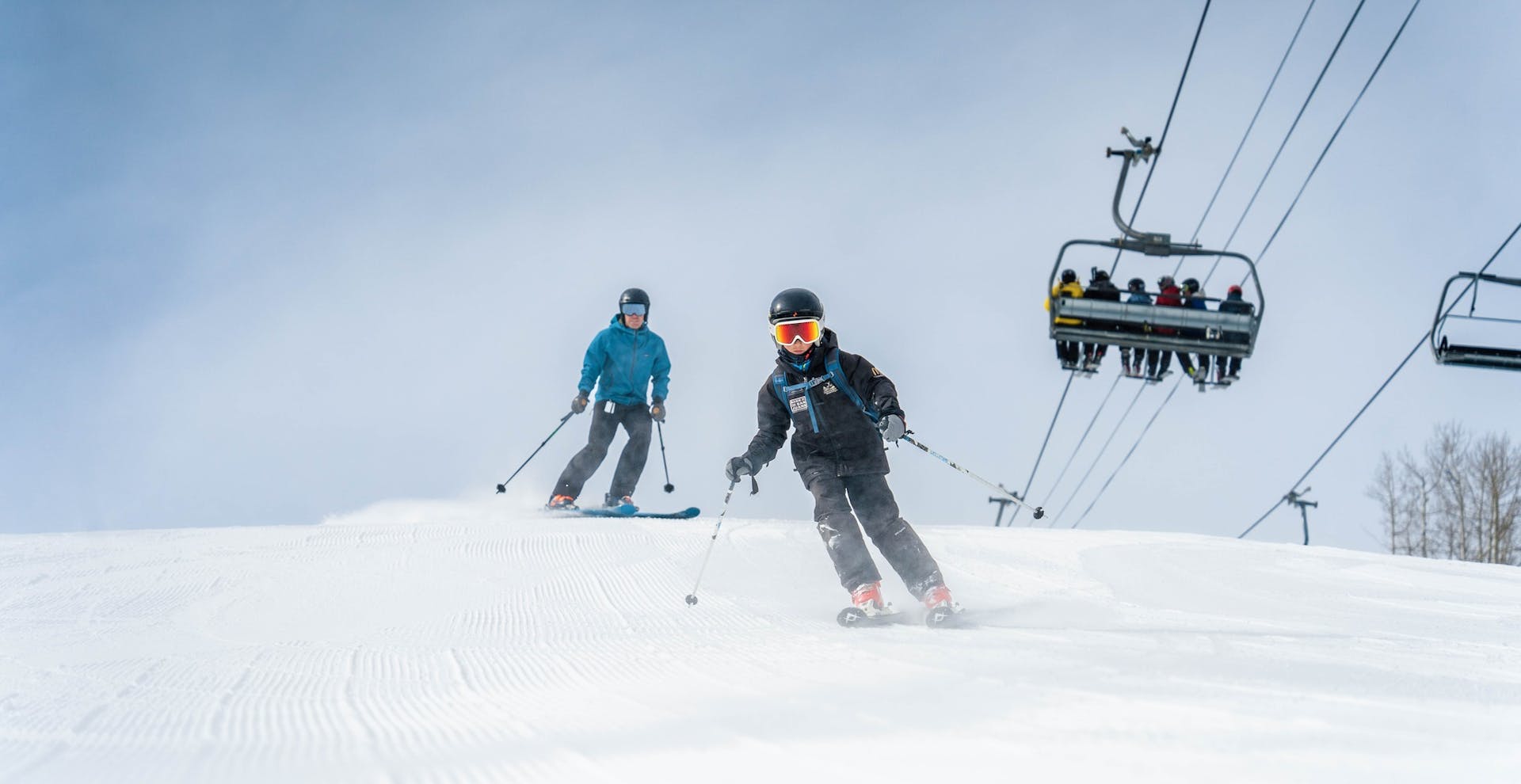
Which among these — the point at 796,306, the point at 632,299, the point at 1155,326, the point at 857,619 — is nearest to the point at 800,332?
the point at 796,306

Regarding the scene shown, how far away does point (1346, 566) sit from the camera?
6.58 m

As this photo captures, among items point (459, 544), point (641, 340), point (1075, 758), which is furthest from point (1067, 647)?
point (641, 340)

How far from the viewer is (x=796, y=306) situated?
5.05m

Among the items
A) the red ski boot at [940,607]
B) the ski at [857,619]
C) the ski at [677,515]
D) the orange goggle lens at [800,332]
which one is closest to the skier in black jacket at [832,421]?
the orange goggle lens at [800,332]

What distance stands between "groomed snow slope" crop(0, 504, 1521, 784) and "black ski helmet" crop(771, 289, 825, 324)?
1.41 m

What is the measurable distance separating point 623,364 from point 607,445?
0.77 m

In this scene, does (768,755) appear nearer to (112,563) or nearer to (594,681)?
(594,681)

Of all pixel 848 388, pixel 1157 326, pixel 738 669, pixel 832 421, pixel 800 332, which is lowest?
pixel 738 669

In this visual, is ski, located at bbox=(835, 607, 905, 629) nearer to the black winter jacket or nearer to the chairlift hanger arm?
the black winter jacket

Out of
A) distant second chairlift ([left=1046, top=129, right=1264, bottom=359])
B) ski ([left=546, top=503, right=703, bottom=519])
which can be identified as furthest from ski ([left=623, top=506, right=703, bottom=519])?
distant second chairlift ([left=1046, top=129, right=1264, bottom=359])

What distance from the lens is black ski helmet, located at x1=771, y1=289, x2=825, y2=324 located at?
505cm

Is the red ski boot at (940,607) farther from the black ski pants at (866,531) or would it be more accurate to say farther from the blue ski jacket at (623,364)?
the blue ski jacket at (623,364)

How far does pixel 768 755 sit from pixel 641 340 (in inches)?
304

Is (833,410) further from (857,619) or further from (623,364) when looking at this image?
(623,364)
